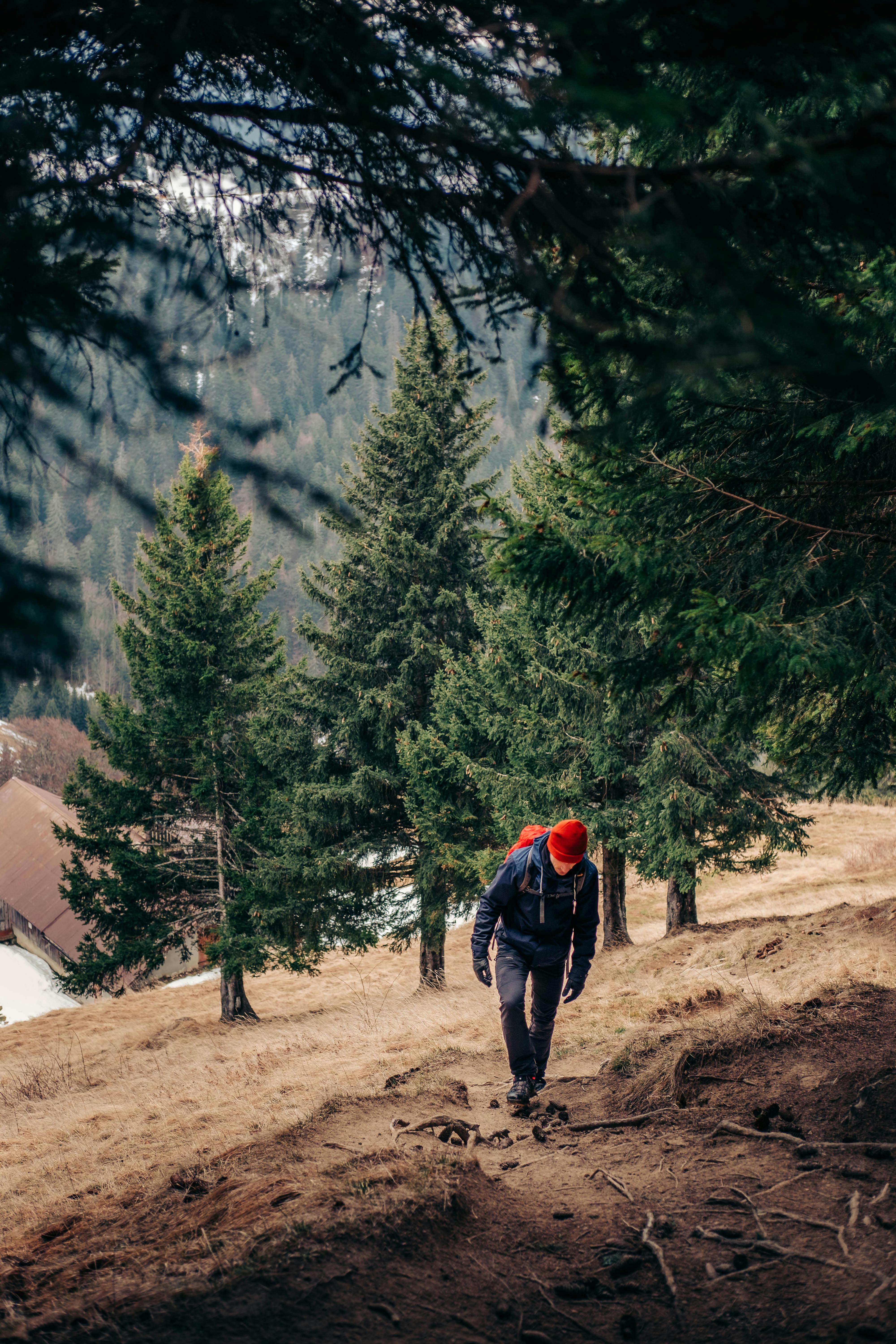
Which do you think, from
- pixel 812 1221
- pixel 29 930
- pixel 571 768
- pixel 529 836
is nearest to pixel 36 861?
pixel 29 930

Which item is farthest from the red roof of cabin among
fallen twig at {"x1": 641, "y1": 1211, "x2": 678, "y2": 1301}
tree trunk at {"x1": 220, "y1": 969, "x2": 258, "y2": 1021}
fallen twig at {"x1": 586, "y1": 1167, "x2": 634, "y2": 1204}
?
fallen twig at {"x1": 641, "y1": 1211, "x2": 678, "y2": 1301}

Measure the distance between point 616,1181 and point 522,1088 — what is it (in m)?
1.64

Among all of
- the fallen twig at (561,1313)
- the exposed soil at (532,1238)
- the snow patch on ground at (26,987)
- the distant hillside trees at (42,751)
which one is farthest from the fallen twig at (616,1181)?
the distant hillside trees at (42,751)

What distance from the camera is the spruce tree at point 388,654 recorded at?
16125 mm

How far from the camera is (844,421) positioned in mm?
5199

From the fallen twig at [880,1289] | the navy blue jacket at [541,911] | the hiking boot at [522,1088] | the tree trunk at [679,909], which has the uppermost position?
the navy blue jacket at [541,911]

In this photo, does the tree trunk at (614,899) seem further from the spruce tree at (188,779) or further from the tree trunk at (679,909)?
the spruce tree at (188,779)

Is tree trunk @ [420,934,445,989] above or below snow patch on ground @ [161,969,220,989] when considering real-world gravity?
above

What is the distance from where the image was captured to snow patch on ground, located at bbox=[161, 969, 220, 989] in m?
30.3

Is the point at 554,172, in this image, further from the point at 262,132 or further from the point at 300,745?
the point at 300,745

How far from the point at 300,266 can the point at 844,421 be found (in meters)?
3.49

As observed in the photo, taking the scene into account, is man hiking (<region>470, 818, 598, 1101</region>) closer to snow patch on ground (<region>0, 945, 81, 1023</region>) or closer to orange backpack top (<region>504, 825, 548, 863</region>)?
orange backpack top (<region>504, 825, 548, 863</region>)

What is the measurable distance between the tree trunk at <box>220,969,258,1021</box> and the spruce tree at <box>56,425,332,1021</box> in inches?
1.3

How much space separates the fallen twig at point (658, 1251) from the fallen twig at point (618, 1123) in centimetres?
125
